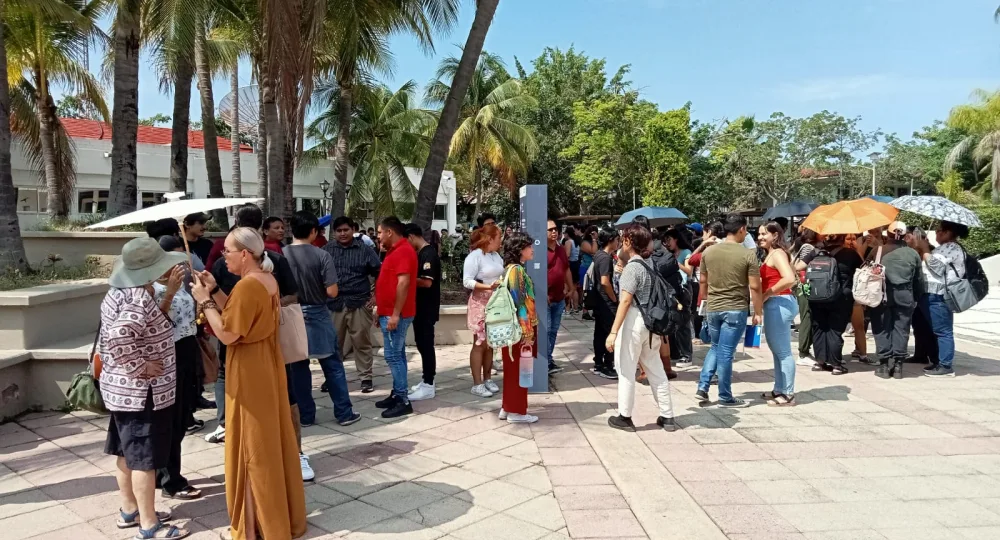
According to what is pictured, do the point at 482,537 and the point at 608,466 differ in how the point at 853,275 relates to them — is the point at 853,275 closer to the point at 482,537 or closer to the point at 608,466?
the point at 608,466

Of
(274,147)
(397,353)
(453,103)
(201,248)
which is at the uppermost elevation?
(453,103)

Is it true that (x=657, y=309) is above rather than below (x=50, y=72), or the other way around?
below

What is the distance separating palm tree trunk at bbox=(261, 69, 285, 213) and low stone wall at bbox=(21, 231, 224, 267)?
6.74 ft

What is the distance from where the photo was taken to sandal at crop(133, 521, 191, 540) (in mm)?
3449

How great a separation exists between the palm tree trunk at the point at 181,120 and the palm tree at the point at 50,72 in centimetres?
188

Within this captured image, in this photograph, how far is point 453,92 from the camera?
964 cm

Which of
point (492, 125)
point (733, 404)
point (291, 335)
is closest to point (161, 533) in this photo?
point (291, 335)

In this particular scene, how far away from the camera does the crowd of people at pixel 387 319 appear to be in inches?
133

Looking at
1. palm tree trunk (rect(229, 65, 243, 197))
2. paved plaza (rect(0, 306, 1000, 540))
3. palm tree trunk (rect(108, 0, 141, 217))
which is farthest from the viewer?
palm tree trunk (rect(229, 65, 243, 197))

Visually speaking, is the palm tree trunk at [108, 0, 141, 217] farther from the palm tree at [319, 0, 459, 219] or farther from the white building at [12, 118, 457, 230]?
the white building at [12, 118, 457, 230]

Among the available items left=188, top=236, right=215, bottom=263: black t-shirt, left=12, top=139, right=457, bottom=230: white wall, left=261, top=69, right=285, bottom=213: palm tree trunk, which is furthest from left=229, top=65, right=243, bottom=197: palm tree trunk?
left=188, top=236, right=215, bottom=263: black t-shirt

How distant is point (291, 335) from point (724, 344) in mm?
3783

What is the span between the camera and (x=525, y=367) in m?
5.31

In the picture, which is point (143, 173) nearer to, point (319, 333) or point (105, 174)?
point (105, 174)
